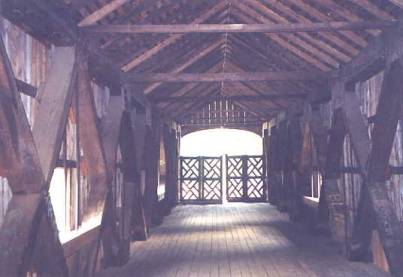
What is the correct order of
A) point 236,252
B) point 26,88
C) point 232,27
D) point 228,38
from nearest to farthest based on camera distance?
1. point 26,88
2. point 232,27
3. point 236,252
4. point 228,38

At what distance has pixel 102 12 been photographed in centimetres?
518

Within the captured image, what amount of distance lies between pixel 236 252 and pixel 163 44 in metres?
3.69

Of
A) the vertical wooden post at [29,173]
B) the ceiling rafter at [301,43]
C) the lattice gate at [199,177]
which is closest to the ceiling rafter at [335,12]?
the ceiling rafter at [301,43]

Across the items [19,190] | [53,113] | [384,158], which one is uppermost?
[53,113]

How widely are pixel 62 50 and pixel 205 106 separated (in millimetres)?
12017

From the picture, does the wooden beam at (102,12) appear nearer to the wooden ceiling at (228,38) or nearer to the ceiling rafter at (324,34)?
the wooden ceiling at (228,38)

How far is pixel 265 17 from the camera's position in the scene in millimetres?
7164

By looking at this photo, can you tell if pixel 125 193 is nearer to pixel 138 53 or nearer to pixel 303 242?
pixel 138 53

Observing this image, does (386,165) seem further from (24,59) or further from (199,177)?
(199,177)

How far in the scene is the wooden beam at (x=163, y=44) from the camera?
7066mm

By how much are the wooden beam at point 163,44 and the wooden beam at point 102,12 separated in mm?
2179

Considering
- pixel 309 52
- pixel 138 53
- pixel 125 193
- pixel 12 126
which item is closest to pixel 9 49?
pixel 12 126

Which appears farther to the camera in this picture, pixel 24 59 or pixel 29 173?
pixel 24 59

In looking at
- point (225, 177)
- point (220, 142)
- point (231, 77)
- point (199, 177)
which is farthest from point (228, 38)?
point (220, 142)
